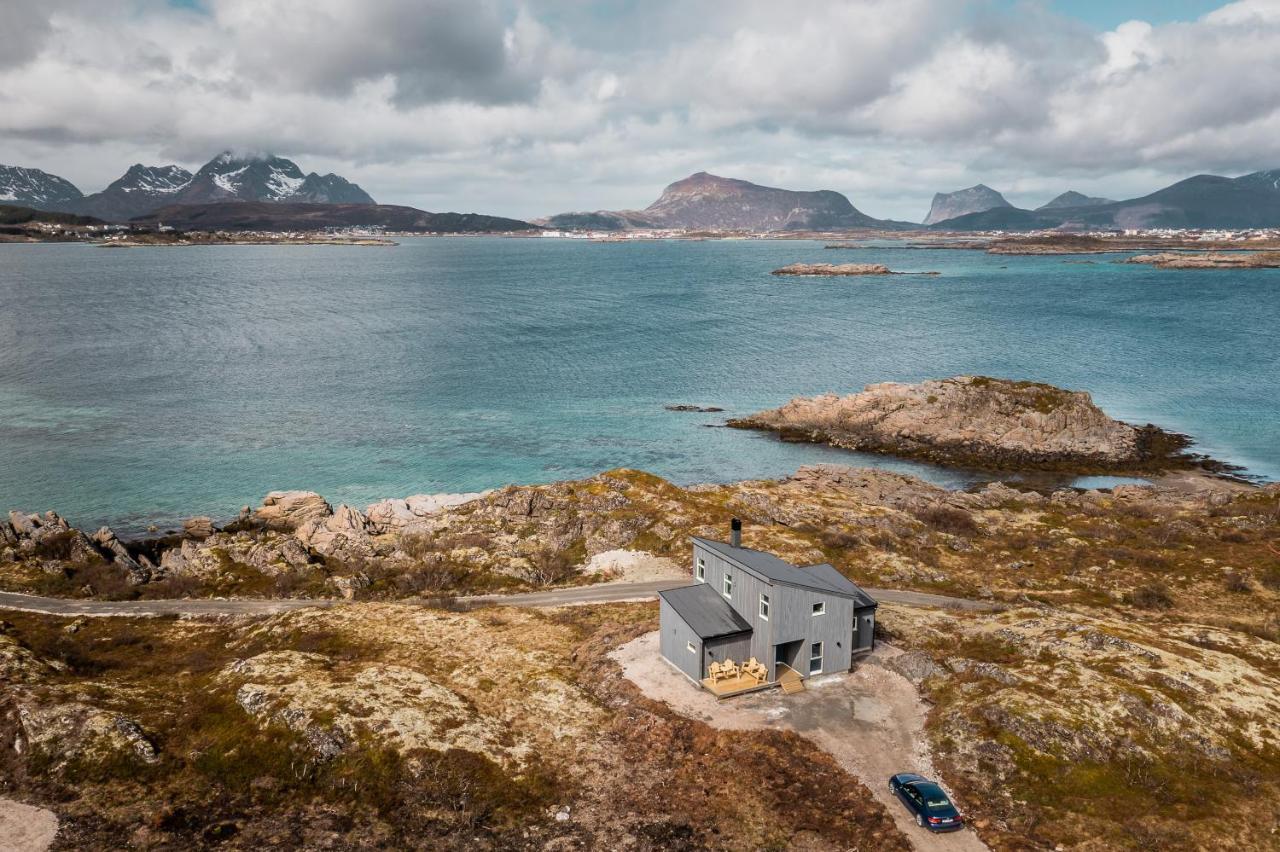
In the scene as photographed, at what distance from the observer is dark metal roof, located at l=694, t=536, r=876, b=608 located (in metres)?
40.8

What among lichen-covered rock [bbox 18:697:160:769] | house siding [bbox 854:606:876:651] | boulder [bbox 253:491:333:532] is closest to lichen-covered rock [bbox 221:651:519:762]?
lichen-covered rock [bbox 18:697:160:769]

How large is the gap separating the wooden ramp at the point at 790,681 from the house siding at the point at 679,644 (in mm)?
4309

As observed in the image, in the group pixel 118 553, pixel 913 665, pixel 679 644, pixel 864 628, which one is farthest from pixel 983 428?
pixel 118 553

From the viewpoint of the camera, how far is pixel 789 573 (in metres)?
42.0

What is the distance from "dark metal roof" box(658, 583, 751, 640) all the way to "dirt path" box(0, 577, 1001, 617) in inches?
503

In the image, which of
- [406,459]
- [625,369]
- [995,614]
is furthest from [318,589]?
[625,369]

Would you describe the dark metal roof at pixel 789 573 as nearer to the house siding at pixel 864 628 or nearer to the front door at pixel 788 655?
the house siding at pixel 864 628

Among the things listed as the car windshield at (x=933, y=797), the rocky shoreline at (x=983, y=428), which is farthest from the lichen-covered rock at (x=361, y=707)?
the rocky shoreline at (x=983, y=428)

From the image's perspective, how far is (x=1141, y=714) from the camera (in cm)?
3703

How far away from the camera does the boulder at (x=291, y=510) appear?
243 ft

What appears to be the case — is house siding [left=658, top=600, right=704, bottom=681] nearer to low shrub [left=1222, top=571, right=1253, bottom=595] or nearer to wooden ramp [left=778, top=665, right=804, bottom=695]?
wooden ramp [left=778, top=665, right=804, bottom=695]

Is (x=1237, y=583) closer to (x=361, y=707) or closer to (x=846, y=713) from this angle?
(x=846, y=713)

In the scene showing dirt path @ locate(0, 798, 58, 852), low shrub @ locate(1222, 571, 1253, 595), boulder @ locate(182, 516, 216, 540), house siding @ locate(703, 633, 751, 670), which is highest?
house siding @ locate(703, 633, 751, 670)

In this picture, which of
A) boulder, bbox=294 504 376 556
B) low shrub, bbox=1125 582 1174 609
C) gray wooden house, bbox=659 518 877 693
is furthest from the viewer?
boulder, bbox=294 504 376 556
